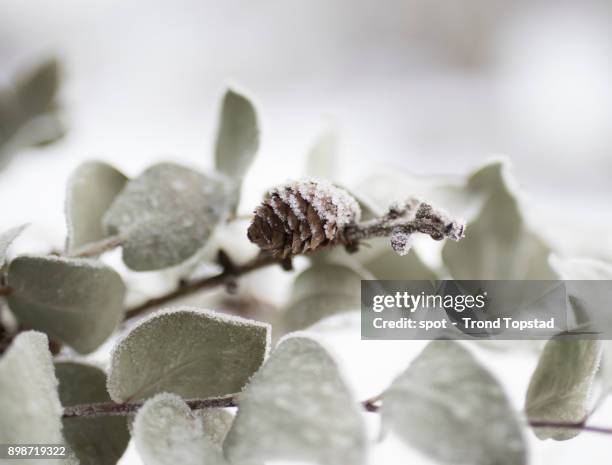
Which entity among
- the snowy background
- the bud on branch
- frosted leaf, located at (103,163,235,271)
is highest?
the snowy background

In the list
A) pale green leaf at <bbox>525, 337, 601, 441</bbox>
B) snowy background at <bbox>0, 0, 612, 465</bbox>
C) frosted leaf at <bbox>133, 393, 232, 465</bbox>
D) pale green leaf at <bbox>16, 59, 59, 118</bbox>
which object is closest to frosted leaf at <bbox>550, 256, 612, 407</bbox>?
pale green leaf at <bbox>525, 337, 601, 441</bbox>

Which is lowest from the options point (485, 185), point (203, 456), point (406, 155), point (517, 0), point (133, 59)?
point (203, 456)

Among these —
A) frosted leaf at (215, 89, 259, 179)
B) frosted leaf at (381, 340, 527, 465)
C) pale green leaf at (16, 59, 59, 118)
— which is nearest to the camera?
frosted leaf at (381, 340, 527, 465)

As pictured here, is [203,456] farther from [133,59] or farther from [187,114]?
[133,59]

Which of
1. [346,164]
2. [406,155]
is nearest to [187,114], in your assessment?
[406,155]

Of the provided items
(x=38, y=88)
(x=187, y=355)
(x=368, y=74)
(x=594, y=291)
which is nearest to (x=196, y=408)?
(x=187, y=355)

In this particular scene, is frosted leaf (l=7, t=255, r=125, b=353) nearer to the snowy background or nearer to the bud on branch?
the bud on branch

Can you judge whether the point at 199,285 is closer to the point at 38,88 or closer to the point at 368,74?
the point at 38,88
